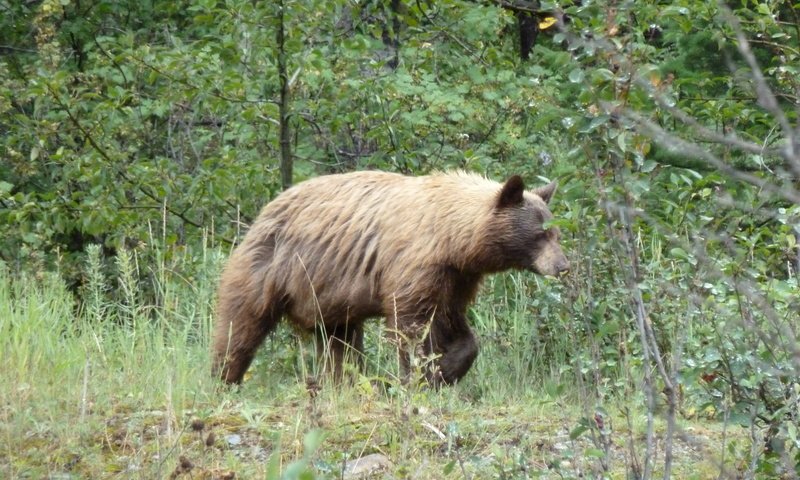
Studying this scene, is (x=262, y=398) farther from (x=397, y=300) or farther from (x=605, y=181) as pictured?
(x=605, y=181)

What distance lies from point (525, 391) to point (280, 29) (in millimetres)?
3711

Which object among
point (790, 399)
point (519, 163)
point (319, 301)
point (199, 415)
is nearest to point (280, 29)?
point (319, 301)

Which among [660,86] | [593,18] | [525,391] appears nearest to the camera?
[660,86]

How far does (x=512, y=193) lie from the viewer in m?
7.82

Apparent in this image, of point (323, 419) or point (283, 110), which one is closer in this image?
point (323, 419)

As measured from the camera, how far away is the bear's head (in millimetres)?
7809

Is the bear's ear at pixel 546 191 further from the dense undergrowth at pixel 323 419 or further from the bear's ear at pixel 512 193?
the dense undergrowth at pixel 323 419

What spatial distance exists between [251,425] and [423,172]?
18.4ft

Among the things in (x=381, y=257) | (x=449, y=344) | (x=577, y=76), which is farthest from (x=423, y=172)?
(x=577, y=76)

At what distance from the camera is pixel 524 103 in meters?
12.0

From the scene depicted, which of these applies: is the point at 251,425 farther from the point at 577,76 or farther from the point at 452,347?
the point at 452,347

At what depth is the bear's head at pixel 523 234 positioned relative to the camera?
7809 mm

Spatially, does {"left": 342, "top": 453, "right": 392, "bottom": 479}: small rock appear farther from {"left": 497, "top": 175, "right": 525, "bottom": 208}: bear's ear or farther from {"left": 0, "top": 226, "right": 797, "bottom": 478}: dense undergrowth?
{"left": 497, "top": 175, "right": 525, "bottom": 208}: bear's ear

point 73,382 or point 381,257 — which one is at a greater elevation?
point 73,382
